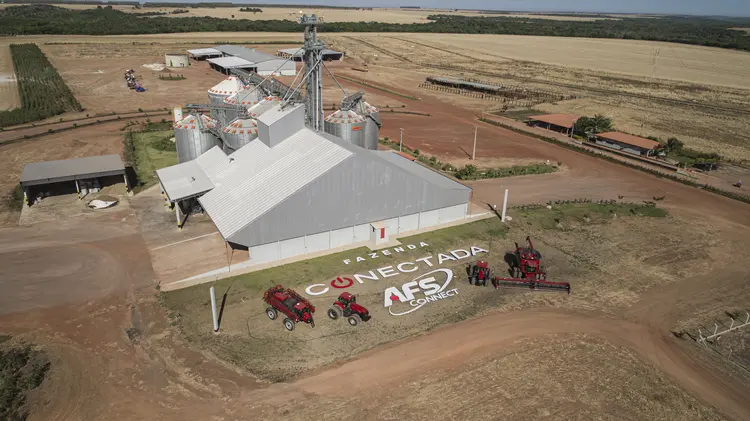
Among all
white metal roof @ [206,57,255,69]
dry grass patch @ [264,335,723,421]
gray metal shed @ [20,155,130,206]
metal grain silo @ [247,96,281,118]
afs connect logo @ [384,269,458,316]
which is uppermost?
metal grain silo @ [247,96,281,118]

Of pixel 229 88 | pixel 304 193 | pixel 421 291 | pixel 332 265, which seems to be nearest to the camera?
pixel 421 291

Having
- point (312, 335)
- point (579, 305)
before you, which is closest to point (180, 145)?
point (312, 335)

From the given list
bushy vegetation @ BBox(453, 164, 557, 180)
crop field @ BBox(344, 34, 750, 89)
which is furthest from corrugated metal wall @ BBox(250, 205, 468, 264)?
crop field @ BBox(344, 34, 750, 89)

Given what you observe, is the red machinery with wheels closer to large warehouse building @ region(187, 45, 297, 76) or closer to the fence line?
the fence line

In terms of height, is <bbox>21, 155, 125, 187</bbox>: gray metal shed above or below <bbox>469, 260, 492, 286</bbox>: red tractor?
above

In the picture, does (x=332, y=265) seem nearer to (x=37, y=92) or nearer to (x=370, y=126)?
(x=370, y=126)

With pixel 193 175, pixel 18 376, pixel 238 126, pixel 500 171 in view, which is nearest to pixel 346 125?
pixel 238 126
